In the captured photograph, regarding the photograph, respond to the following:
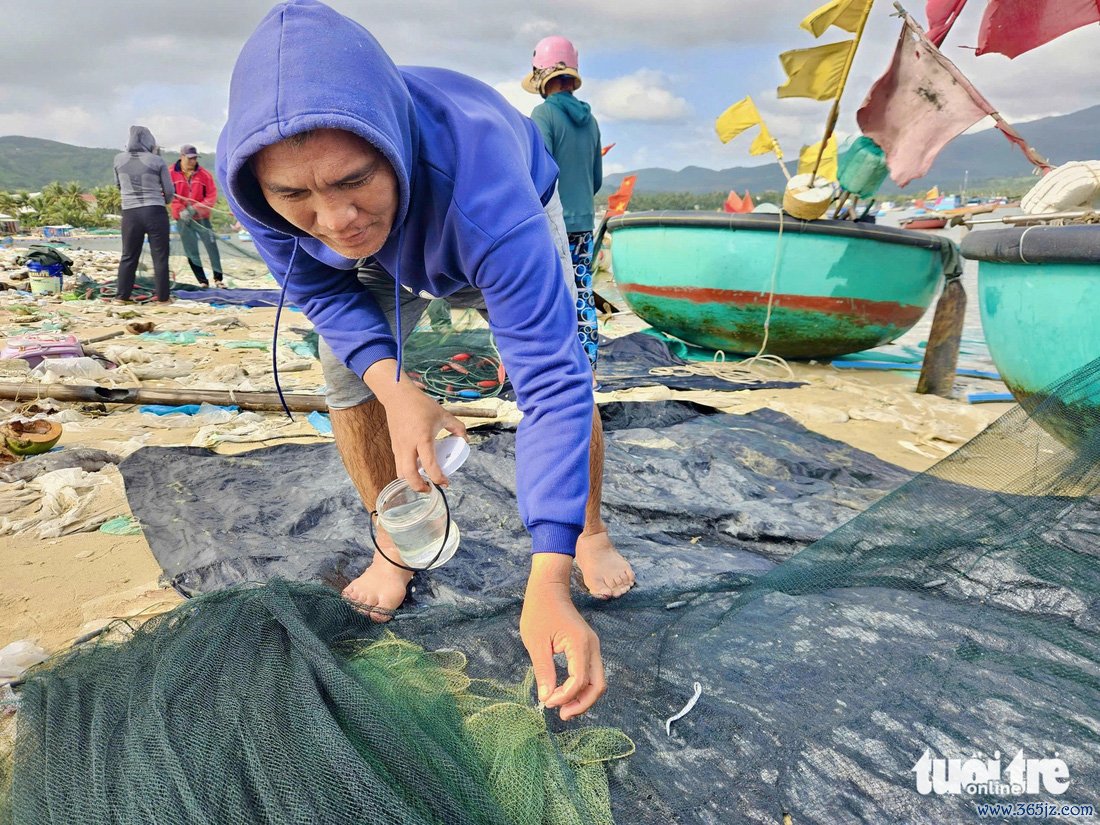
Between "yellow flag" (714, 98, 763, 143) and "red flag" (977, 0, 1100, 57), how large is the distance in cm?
227

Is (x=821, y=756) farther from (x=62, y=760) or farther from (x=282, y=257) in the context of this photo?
(x=282, y=257)

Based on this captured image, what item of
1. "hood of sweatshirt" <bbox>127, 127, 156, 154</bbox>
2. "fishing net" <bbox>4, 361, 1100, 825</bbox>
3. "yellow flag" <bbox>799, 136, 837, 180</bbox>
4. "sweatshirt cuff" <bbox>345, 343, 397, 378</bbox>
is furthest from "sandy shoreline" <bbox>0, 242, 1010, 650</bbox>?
"hood of sweatshirt" <bbox>127, 127, 156, 154</bbox>

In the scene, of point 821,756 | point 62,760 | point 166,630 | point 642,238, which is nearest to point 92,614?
point 166,630

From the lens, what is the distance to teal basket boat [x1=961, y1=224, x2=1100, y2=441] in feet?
9.09

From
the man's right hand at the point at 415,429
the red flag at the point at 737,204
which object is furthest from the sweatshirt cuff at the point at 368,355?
the red flag at the point at 737,204

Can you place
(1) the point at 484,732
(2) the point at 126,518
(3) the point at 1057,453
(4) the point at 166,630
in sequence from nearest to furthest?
(1) the point at 484,732, (4) the point at 166,630, (3) the point at 1057,453, (2) the point at 126,518

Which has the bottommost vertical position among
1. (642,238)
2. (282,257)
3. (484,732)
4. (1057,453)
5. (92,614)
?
(92,614)

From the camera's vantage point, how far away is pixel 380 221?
134cm

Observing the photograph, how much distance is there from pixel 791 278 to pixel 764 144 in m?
1.56

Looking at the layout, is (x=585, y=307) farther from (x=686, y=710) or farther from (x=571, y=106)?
(x=686, y=710)

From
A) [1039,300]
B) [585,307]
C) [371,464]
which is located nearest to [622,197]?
[585,307]

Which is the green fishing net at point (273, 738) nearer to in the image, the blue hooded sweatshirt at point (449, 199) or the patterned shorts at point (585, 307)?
the blue hooded sweatshirt at point (449, 199)

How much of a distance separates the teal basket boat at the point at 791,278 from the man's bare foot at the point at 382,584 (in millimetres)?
4178

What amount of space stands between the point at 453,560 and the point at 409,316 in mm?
743
